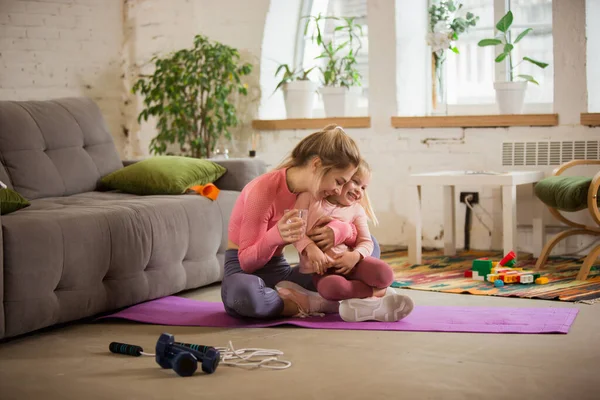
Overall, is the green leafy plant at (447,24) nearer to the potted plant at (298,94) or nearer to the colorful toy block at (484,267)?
the potted plant at (298,94)

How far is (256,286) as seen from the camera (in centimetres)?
288

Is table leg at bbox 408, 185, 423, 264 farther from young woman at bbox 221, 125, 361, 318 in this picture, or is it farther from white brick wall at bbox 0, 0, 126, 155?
white brick wall at bbox 0, 0, 126, 155

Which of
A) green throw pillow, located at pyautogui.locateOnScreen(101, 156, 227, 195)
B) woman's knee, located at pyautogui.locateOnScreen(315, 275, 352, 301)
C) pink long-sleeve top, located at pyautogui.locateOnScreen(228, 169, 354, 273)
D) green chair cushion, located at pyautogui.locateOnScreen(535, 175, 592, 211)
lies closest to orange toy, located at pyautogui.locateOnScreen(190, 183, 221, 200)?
green throw pillow, located at pyautogui.locateOnScreen(101, 156, 227, 195)

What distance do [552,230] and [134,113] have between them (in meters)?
3.01

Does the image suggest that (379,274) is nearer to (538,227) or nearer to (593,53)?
(538,227)

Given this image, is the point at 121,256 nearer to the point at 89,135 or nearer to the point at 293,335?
the point at 293,335

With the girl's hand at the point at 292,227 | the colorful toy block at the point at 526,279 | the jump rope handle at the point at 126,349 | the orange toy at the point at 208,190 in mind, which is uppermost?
the orange toy at the point at 208,190

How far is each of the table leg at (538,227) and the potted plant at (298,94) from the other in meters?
1.69

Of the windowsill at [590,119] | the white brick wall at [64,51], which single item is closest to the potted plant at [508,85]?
the windowsill at [590,119]

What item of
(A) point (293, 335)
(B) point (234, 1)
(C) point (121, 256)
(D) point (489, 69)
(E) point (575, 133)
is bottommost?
(A) point (293, 335)

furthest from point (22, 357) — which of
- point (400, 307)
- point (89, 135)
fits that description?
point (89, 135)

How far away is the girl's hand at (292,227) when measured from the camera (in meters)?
2.69

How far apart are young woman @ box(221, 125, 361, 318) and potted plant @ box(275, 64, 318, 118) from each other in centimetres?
250

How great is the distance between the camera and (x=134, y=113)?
5938 mm
